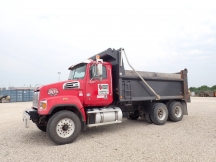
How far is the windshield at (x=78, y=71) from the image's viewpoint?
6096mm

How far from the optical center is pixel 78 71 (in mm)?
6375

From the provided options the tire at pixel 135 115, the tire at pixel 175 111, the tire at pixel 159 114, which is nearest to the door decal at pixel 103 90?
the tire at pixel 159 114

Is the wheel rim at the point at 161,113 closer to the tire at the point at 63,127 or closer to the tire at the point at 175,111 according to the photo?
the tire at the point at 175,111

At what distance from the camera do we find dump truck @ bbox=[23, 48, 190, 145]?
5.19 meters

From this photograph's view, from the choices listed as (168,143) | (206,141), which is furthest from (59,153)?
(206,141)

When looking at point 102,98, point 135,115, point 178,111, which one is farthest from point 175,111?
point 102,98

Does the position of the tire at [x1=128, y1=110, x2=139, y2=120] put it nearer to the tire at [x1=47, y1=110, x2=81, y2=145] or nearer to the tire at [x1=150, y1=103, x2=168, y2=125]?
the tire at [x1=150, y1=103, x2=168, y2=125]

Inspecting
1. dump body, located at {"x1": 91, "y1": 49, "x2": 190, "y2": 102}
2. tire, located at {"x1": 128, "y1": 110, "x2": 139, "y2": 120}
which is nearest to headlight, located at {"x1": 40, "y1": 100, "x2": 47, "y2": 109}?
dump body, located at {"x1": 91, "y1": 49, "x2": 190, "y2": 102}

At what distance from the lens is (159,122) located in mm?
7488

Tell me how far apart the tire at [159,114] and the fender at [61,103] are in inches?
137

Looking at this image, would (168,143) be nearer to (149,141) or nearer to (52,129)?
(149,141)

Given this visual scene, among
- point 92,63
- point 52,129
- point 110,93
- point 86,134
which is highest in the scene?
point 92,63

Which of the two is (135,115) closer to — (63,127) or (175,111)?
(175,111)

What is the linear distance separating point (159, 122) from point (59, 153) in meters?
4.79
